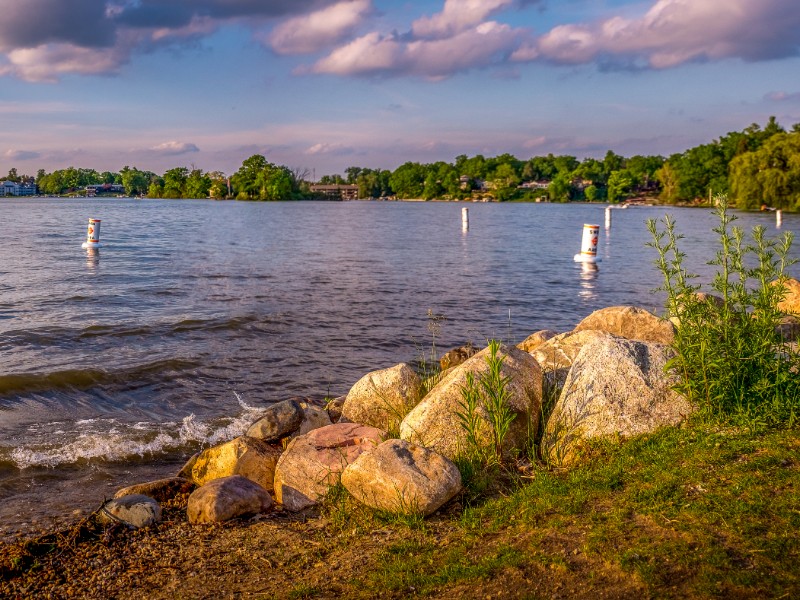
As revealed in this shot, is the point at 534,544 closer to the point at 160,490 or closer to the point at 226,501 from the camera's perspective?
the point at 226,501

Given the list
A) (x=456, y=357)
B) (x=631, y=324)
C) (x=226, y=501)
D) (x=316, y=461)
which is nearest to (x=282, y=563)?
(x=226, y=501)

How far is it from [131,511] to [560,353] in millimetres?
5135

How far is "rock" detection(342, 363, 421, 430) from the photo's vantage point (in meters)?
8.13

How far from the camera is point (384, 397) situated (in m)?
8.20

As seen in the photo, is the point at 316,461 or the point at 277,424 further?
the point at 277,424

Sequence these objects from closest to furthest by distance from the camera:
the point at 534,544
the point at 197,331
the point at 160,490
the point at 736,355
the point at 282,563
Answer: the point at 534,544 → the point at 282,563 → the point at 736,355 → the point at 160,490 → the point at 197,331

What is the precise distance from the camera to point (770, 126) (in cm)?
13275

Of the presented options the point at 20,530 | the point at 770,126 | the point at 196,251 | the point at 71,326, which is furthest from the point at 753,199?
the point at 20,530

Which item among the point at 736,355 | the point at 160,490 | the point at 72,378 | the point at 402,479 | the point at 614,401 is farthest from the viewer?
the point at 72,378

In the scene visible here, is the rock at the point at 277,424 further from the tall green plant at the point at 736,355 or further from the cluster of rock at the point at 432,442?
the tall green plant at the point at 736,355

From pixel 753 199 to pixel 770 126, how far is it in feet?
175

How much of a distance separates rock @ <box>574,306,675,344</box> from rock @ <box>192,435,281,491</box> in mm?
4803

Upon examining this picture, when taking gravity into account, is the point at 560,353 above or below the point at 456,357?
above

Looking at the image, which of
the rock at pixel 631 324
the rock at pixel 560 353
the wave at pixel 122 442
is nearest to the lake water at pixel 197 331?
Answer: the wave at pixel 122 442
